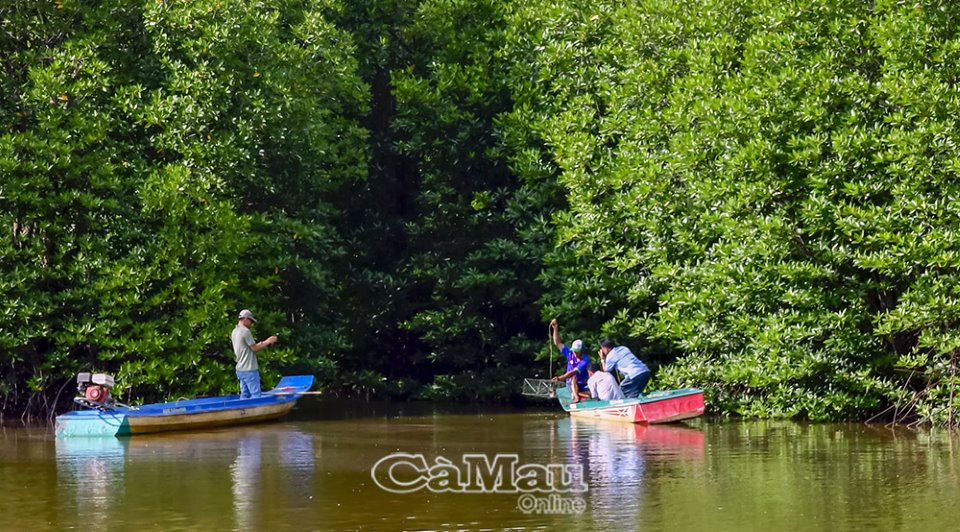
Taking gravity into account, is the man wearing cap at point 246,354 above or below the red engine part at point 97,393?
above

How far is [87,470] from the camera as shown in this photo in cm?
1834

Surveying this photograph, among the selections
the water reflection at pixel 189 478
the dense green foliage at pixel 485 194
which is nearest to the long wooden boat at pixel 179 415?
the water reflection at pixel 189 478

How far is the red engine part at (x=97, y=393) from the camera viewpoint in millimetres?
22469

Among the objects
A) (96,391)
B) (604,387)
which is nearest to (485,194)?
(604,387)

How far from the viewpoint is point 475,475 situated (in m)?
17.5

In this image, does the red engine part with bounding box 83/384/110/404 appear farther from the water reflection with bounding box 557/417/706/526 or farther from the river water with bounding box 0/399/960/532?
the water reflection with bounding box 557/417/706/526

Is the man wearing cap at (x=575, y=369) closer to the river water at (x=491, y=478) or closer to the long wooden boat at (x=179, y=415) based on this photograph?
the river water at (x=491, y=478)

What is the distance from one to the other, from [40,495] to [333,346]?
526 inches

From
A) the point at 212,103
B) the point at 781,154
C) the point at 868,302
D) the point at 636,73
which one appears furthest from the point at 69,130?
the point at 868,302

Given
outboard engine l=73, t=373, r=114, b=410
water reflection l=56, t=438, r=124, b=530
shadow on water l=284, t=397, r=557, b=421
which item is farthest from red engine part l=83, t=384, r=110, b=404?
shadow on water l=284, t=397, r=557, b=421

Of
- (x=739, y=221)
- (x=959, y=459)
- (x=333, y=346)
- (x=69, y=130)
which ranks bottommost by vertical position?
(x=959, y=459)

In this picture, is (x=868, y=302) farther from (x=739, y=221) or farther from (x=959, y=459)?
(x=959, y=459)

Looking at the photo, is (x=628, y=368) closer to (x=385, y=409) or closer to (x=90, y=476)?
(x=385, y=409)

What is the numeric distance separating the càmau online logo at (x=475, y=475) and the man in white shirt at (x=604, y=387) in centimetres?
578
